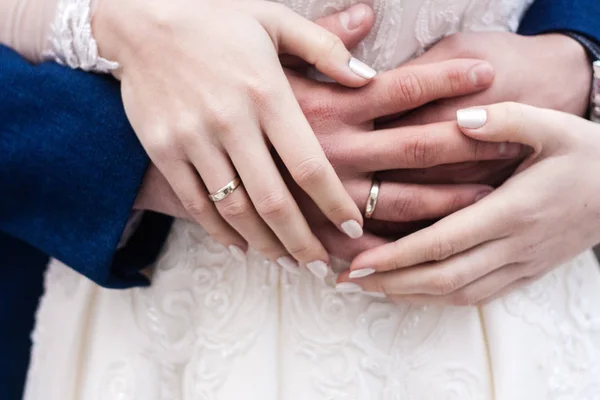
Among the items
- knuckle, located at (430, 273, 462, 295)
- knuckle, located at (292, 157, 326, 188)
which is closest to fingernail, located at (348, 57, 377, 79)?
knuckle, located at (292, 157, 326, 188)

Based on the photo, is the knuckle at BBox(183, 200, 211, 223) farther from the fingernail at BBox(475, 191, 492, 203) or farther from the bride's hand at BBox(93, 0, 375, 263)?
the fingernail at BBox(475, 191, 492, 203)

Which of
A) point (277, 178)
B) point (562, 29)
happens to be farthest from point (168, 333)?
point (562, 29)

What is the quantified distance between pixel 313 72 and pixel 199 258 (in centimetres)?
25

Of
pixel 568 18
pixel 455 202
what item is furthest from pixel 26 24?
pixel 568 18

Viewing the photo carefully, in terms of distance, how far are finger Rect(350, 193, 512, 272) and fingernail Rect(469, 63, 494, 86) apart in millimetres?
111

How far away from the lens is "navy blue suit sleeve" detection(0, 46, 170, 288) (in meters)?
0.53

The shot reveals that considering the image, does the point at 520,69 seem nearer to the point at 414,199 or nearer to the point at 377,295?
the point at 414,199

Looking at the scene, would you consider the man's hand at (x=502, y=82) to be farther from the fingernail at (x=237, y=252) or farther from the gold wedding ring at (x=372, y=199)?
the fingernail at (x=237, y=252)

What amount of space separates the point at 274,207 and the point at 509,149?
238 mm

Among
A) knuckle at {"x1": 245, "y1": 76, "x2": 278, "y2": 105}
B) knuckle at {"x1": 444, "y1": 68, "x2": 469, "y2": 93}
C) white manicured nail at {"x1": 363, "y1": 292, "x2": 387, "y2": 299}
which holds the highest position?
knuckle at {"x1": 444, "y1": 68, "x2": 469, "y2": 93}

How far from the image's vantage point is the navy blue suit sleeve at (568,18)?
0.58 m

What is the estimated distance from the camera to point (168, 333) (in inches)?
24.6

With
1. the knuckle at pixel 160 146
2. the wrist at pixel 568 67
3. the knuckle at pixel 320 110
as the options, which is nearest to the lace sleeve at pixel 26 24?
the knuckle at pixel 160 146

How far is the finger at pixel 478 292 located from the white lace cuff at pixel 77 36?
15.1 inches
